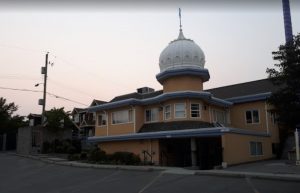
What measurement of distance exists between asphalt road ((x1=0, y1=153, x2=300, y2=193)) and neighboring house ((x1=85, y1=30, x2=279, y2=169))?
6.27 metres

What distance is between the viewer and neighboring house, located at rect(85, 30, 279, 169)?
2913 centimetres

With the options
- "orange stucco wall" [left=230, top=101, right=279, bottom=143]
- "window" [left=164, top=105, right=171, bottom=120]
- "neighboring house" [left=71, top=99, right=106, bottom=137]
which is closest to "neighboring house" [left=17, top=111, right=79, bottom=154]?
"window" [left=164, top=105, right=171, bottom=120]

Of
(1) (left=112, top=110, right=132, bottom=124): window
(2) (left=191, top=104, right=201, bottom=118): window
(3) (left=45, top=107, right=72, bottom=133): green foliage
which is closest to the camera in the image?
(2) (left=191, top=104, right=201, bottom=118): window

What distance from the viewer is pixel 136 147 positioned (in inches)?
1241

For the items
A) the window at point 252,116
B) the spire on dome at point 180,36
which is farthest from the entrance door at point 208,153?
the spire on dome at point 180,36

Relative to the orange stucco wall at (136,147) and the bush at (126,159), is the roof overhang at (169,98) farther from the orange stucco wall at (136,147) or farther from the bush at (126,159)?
the bush at (126,159)

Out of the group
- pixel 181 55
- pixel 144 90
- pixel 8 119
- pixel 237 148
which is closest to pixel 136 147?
pixel 237 148

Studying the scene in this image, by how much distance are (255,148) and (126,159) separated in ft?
34.1

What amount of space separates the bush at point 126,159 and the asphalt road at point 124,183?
11.8 ft

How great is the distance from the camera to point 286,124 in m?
16.8

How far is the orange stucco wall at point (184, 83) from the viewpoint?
3200 cm

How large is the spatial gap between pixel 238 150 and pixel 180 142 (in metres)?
5.74

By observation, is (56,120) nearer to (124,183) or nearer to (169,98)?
(169,98)

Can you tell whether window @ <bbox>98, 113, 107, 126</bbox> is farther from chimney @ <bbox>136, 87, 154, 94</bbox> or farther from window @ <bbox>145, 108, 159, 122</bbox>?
chimney @ <bbox>136, 87, 154, 94</bbox>
